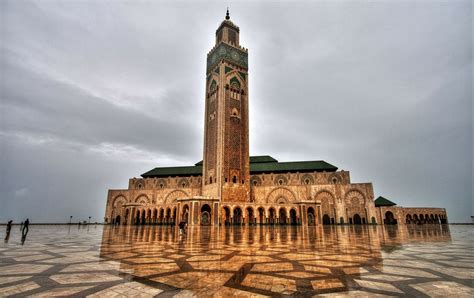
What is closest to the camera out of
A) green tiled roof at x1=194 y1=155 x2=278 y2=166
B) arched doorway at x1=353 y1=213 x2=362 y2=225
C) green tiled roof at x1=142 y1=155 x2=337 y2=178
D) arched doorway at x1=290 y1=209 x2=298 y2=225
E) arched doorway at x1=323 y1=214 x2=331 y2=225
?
arched doorway at x1=290 y1=209 x2=298 y2=225

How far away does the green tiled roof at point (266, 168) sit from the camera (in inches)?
1687

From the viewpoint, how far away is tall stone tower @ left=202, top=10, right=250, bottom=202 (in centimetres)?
3372

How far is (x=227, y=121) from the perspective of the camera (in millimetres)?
35250

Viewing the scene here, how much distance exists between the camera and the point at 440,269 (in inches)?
165

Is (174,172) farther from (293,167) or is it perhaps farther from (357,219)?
(357,219)

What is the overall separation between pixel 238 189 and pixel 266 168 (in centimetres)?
1195

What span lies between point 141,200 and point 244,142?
81.5ft

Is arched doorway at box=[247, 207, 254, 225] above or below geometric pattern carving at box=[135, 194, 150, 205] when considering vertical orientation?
below

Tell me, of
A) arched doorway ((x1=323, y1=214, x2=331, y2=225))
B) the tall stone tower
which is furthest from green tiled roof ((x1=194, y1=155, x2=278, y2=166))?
arched doorway ((x1=323, y1=214, x2=331, y2=225))

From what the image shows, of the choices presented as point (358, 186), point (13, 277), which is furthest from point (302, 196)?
point (13, 277)

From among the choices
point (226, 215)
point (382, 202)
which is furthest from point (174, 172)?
point (382, 202)

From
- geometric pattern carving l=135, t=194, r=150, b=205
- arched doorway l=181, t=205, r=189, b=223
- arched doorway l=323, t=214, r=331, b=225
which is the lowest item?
arched doorway l=323, t=214, r=331, b=225

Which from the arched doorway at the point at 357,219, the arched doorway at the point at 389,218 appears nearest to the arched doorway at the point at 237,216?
the arched doorway at the point at 357,219

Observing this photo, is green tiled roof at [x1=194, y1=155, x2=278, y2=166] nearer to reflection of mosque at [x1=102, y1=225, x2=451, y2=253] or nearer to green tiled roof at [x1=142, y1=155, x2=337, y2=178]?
green tiled roof at [x1=142, y1=155, x2=337, y2=178]
